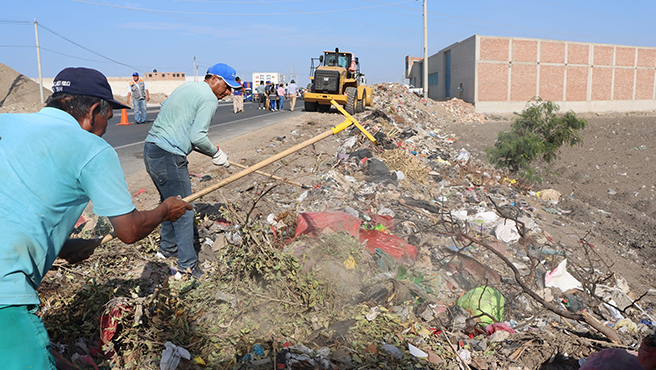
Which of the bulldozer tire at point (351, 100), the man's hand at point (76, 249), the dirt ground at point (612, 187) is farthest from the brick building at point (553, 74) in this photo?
the man's hand at point (76, 249)

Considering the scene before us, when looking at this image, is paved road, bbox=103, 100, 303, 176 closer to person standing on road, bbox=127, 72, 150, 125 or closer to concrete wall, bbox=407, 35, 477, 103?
person standing on road, bbox=127, 72, 150, 125

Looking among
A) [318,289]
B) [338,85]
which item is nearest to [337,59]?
[338,85]

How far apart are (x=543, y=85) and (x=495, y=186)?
2542 cm

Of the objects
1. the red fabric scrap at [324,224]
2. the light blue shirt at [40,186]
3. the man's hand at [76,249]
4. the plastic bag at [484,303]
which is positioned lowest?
the plastic bag at [484,303]

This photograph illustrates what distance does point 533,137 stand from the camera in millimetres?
9641

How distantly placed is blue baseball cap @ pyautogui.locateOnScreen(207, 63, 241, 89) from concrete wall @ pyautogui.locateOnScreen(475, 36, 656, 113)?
89.0 feet

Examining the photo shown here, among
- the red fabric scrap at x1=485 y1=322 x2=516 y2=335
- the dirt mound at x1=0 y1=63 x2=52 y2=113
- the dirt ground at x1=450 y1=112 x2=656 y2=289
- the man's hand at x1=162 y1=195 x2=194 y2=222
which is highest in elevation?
the dirt mound at x1=0 y1=63 x2=52 y2=113

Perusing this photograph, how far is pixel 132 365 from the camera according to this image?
8.26 feet

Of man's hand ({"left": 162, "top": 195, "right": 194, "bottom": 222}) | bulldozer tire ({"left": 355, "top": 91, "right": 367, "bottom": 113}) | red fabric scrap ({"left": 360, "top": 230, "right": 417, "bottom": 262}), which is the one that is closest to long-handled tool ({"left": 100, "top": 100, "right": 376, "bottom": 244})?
man's hand ({"left": 162, "top": 195, "right": 194, "bottom": 222})

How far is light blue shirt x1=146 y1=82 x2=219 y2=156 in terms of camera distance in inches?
135

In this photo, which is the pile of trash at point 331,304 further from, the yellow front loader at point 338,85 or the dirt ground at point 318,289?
the yellow front loader at point 338,85

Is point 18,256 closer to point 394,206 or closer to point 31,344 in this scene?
point 31,344

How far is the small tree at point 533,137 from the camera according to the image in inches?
377

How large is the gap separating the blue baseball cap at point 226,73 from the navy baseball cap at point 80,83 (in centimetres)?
184
